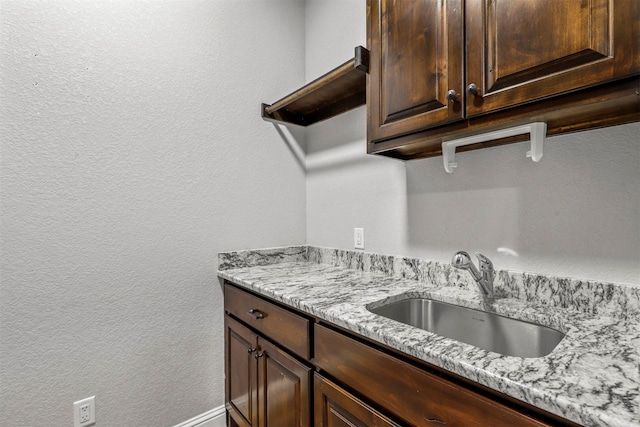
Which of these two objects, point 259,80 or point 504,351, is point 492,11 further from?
point 259,80

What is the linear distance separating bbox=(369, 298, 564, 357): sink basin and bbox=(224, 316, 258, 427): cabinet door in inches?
27.3

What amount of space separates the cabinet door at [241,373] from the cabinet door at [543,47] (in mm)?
1319

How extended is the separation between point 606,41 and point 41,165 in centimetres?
188

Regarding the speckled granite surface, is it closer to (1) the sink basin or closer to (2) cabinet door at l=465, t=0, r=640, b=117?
(1) the sink basin

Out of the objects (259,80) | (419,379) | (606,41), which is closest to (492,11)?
(606,41)

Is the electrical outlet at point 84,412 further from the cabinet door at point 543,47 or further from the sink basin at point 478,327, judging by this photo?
the cabinet door at point 543,47

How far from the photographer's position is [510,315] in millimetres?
999

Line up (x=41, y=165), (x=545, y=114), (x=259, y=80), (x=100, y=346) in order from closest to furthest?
(x=545, y=114), (x=41, y=165), (x=100, y=346), (x=259, y=80)

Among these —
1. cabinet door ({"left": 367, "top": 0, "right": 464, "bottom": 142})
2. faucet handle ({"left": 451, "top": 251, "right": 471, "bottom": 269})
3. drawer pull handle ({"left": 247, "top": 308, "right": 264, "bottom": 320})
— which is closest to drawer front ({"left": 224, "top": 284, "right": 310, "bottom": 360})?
drawer pull handle ({"left": 247, "top": 308, "right": 264, "bottom": 320})

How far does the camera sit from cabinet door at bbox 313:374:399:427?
0.86m

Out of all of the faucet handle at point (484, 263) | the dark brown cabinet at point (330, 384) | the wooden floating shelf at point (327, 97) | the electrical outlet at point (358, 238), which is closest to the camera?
the dark brown cabinet at point (330, 384)

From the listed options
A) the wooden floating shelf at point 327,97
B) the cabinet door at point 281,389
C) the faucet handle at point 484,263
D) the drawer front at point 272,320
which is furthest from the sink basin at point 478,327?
the wooden floating shelf at point 327,97

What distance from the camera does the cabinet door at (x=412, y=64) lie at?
975 mm

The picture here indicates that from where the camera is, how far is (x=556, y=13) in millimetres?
781
